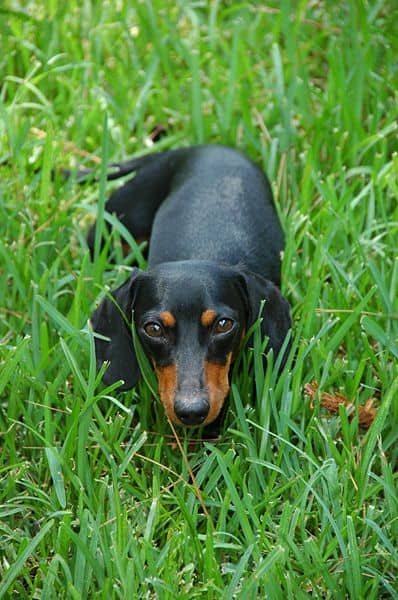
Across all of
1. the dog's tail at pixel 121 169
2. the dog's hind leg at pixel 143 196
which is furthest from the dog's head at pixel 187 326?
the dog's tail at pixel 121 169

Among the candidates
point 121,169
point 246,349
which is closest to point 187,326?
point 246,349

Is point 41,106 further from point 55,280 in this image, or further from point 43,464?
point 43,464

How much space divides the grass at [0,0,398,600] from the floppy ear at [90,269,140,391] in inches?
2.4

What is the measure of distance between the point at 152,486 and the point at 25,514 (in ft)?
1.23

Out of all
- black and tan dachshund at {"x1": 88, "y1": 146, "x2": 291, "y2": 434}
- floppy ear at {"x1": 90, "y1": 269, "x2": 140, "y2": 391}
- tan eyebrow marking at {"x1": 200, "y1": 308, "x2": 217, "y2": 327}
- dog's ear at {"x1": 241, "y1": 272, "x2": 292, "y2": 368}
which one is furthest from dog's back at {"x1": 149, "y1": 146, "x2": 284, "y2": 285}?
tan eyebrow marking at {"x1": 200, "y1": 308, "x2": 217, "y2": 327}

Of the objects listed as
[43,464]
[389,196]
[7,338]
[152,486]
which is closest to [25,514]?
[43,464]

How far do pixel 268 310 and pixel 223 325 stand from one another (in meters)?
0.26

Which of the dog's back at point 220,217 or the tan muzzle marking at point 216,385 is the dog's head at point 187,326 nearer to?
the tan muzzle marking at point 216,385

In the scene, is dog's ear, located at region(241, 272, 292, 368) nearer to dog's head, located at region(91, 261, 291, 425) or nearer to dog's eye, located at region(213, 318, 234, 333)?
dog's head, located at region(91, 261, 291, 425)

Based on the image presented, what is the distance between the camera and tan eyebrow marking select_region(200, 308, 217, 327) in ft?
10.4

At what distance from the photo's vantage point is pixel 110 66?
5227 millimetres

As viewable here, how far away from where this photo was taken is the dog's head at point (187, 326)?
3076 millimetres

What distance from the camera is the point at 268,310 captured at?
11.2 feet

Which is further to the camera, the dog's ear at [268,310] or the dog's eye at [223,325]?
the dog's ear at [268,310]
